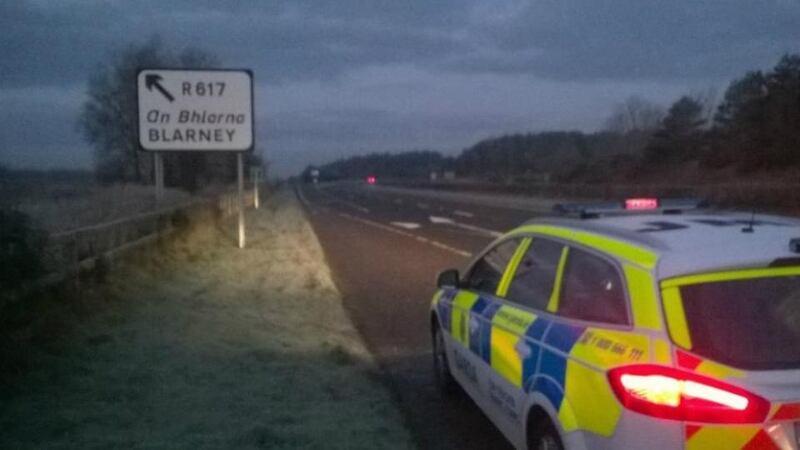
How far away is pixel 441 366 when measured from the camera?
309 inches

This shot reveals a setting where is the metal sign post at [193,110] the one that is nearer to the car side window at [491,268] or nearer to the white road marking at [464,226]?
the white road marking at [464,226]

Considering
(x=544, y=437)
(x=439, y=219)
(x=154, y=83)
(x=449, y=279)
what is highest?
(x=154, y=83)

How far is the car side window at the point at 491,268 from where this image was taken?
6434mm

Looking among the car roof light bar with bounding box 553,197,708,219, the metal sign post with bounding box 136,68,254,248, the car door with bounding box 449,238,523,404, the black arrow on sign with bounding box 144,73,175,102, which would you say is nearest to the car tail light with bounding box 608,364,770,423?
the car roof light bar with bounding box 553,197,708,219

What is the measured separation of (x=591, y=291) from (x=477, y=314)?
5.80 ft

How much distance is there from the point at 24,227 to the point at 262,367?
251 centimetres

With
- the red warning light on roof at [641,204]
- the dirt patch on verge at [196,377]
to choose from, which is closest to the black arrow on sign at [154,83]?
the dirt patch on verge at [196,377]

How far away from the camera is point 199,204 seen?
26.0 m

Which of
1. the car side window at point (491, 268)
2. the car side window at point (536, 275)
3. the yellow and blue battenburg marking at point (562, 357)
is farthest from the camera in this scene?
the car side window at point (491, 268)

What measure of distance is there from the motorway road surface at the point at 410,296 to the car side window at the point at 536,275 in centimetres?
125

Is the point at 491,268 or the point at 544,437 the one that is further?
the point at 491,268

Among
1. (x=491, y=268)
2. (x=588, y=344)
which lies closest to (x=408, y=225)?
(x=491, y=268)

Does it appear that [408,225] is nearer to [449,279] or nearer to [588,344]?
[449,279]

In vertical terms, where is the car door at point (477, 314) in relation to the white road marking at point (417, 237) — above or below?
above
